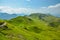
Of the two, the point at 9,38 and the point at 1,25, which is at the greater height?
the point at 1,25

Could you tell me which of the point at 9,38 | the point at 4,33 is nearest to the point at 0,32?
the point at 4,33

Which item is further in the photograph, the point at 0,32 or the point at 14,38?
the point at 0,32

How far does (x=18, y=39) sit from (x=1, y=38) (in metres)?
12.1

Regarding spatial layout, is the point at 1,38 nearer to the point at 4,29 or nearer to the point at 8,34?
the point at 8,34

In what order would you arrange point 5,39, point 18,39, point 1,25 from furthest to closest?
1. point 1,25
2. point 18,39
3. point 5,39

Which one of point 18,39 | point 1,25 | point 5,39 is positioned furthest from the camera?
point 1,25

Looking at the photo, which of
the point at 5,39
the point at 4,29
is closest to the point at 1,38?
the point at 5,39

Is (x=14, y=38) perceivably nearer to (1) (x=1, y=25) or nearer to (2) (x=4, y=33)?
(2) (x=4, y=33)

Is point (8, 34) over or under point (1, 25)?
under

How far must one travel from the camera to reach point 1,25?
125 meters

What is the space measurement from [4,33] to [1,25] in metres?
11.0

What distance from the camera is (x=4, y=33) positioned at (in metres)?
116

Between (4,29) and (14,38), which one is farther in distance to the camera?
(4,29)

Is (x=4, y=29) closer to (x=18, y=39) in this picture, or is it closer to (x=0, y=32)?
(x=0, y=32)
